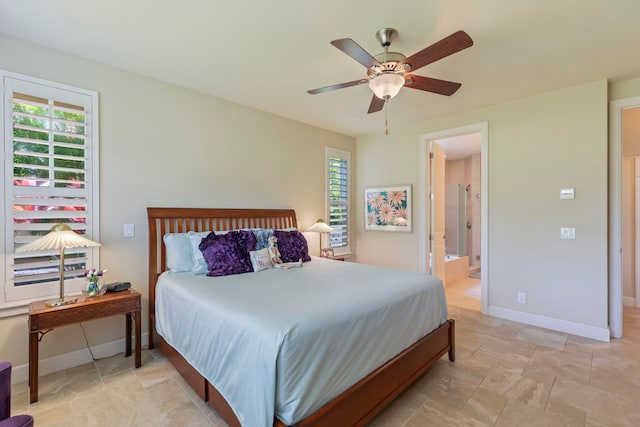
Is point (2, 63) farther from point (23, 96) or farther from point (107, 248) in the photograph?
point (107, 248)

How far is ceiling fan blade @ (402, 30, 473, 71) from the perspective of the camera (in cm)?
172

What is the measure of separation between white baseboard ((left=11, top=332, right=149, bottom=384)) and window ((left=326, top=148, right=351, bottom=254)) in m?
3.13

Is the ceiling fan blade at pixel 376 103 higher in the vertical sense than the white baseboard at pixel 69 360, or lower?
higher

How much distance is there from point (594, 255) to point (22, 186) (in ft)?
17.7

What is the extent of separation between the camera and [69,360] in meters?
2.55

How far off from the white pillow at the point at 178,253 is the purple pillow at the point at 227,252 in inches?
6.9

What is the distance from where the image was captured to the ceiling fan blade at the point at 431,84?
7.38ft

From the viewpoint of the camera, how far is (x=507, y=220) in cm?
368

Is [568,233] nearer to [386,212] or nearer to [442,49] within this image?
[386,212]

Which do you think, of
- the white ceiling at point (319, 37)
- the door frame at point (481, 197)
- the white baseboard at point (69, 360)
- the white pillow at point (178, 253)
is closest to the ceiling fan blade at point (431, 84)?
the white ceiling at point (319, 37)

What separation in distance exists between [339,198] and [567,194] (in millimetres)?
3031

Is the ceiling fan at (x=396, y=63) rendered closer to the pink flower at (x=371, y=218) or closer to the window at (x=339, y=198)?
the window at (x=339, y=198)

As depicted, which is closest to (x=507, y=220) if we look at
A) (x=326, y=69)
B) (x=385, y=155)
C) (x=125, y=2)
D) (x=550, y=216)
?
(x=550, y=216)

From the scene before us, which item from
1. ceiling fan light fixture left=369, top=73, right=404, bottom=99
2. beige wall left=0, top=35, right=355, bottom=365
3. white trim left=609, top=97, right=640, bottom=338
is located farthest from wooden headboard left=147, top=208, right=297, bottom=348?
white trim left=609, top=97, right=640, bottom=338
